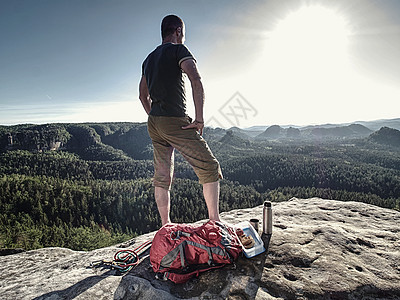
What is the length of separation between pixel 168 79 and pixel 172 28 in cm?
90

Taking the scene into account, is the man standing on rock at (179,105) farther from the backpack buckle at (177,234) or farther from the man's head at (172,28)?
the backpack buckle at (177,234)

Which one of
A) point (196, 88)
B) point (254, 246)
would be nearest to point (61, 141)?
point (196, 88)

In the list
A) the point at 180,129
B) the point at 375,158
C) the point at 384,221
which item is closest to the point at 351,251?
the point at 384,221

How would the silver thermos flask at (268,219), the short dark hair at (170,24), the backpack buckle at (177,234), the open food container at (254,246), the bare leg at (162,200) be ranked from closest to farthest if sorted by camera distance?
the backpack buckle at (177,234), the open food container at (254,246), the short dark hair at (170,24), the bare leg at (162,200), the silver thermos flask at (268,219)

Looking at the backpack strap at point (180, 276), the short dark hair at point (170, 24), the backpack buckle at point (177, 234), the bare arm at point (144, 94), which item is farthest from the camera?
the bare arm at point (144, 94)

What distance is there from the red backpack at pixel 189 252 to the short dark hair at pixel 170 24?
307 centimetres

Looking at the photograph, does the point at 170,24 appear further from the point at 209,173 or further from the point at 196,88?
the point at 209,173

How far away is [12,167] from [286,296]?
513ft

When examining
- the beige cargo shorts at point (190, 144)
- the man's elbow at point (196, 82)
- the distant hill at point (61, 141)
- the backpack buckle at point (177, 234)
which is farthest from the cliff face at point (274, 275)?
the distant hill at point (61, 141)

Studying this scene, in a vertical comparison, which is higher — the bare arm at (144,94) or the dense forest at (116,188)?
the bare arm at (144,94)

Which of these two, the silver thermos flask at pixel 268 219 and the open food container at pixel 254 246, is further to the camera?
the silver thermos flask at pixel 268 219

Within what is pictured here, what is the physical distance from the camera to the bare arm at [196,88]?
2965 millimetres

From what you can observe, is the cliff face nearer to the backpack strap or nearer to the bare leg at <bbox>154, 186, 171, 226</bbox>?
the backpack strap

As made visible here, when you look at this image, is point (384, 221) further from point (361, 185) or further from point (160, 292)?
point (361, 185)
